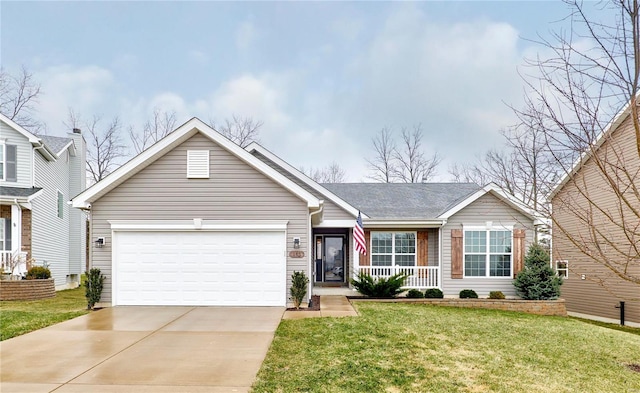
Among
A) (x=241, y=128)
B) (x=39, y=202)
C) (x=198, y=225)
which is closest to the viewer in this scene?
(x=198, y=225)

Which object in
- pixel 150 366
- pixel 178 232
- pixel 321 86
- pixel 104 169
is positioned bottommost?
pixel 150 366

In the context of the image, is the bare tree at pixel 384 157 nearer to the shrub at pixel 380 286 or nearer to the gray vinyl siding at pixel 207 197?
the shrub at pixel 380 286

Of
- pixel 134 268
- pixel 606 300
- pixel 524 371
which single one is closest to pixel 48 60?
pixel 134 268

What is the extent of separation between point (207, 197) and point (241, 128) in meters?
22.1

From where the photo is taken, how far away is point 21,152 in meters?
16.5

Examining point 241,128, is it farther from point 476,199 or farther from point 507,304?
point 507,304

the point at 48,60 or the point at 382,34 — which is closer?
the point at 382,34

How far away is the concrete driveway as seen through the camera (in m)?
5.30

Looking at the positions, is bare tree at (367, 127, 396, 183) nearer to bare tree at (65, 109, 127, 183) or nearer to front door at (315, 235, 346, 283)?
front door at (315, 235, 346, 283)

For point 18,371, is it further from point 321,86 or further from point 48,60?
point 48,60

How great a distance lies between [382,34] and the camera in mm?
15148

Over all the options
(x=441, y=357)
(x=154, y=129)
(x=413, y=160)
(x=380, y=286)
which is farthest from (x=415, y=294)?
(x=154, y=129)

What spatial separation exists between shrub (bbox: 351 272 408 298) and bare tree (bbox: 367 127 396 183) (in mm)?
19874

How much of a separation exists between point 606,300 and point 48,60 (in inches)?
1072
